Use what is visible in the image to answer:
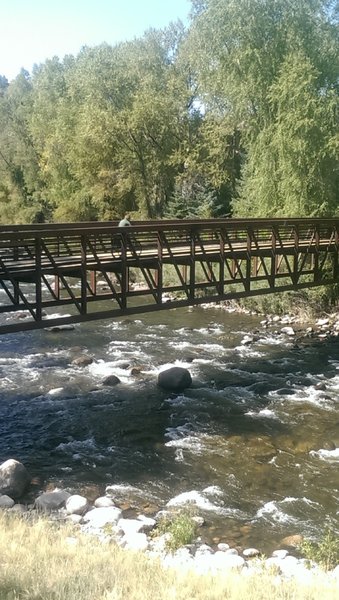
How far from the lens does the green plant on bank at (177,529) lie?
30.0 ft

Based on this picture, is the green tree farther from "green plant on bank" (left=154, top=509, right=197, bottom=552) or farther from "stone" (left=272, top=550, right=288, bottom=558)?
"stone" (left=272, top=550, right=288, bottom=558)

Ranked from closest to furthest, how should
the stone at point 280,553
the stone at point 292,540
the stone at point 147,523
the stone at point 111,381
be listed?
the stone at point 280,553 < the stone at point 292,540 < the stone at point 147,523 < the stone at point 111,381

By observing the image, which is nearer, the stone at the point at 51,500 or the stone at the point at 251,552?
the stone at the point at 251,552

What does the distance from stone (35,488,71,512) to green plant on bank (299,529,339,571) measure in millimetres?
4245

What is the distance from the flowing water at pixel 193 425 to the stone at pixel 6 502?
34.2 inches

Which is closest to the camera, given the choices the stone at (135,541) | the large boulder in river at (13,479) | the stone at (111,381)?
the stone at (135,541)

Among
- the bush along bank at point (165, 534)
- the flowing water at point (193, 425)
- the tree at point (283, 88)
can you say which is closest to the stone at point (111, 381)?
the flowing water at point (193, 425)

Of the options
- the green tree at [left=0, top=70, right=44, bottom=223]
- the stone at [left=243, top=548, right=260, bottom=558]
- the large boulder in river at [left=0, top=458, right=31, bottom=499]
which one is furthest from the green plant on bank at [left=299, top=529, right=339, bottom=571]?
the green tree at [left=0, top=70, right=44, bottom=223]

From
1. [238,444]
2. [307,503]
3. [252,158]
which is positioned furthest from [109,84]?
[307,503]

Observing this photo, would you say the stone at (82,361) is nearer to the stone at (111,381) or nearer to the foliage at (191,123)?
the stone at (111,381)

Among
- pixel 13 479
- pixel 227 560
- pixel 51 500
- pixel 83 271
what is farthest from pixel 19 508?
pixel 83 271

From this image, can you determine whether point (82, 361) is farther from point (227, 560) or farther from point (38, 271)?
point (227, 560)

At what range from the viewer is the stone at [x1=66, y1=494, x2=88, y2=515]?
33.6ft

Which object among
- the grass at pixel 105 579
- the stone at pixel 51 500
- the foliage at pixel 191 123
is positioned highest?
the foliage at pixel 191 123
